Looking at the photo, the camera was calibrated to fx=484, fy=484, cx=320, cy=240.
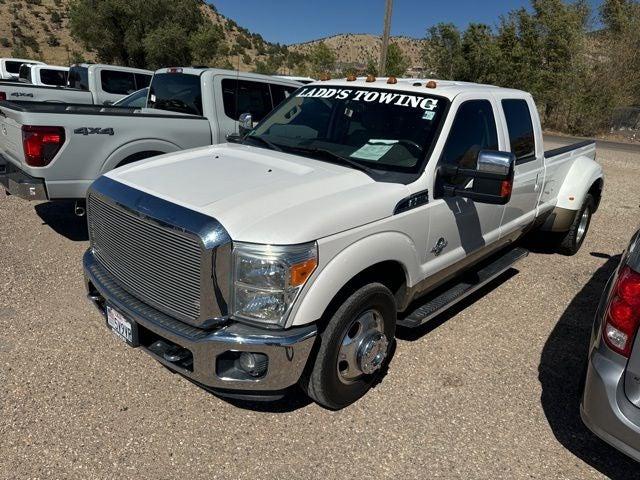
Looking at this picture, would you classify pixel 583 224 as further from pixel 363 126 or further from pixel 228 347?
pixel 228 347

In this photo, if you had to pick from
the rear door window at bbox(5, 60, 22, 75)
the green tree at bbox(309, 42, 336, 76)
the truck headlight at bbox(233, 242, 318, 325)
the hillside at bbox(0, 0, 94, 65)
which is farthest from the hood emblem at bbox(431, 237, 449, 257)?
the hillside at bbox(0, 0, 94, 65)

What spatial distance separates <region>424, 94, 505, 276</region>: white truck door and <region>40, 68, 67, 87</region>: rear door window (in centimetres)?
1700

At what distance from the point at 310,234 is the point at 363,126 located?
154cm

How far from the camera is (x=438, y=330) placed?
4.08 metres

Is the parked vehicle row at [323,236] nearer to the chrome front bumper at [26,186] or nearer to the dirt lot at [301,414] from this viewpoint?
the chrome front bumper at [26,186]

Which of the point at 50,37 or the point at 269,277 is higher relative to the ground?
the point at 50,37

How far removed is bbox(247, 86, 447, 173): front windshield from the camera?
3.34 meters

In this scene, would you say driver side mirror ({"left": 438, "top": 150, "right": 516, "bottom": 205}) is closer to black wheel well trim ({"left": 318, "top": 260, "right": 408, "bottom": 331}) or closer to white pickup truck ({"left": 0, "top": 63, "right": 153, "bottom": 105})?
black wheel well trim ({"left": 318, "top": 260, "right": 408, "bottom": 331})

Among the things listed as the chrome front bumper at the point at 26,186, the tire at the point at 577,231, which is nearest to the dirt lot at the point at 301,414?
the chrome front bumper at the point at 26,186

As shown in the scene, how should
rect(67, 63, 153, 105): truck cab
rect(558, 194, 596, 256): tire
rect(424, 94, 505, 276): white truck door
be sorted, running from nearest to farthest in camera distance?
rect(424, 94, 505, 276): white truck door < rect(558, 194, 596, 256): tire < rect(67, 63, 153, 105): truck cab

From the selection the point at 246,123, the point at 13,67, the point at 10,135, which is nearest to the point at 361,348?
the point at 246,123

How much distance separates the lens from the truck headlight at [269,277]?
230cm

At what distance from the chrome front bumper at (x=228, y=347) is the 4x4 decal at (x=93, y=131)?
3.00m

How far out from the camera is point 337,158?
3.33 meters
